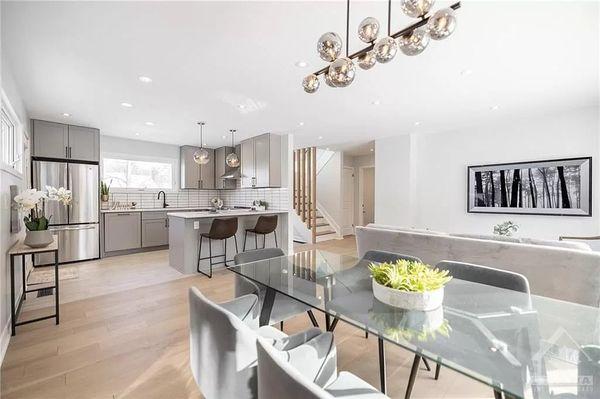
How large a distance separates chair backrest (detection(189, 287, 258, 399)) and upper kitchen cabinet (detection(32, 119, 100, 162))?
5.19 m

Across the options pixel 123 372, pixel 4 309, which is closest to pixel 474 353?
pixel 123 372

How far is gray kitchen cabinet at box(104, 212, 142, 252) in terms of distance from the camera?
5.12m

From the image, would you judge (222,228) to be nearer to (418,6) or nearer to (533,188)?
(418,6)

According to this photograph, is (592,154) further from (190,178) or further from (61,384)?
(190,178)

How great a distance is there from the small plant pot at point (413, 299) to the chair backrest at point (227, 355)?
648 mm

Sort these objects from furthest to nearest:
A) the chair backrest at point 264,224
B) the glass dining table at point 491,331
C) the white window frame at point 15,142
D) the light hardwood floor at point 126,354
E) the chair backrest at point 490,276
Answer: the chair backrest at point 264,224 → the white window frame at point 15,142 → the light hardwood floor at point 126,354 → the chair backrest at point 490,276 → the glass dining table at point 491,331

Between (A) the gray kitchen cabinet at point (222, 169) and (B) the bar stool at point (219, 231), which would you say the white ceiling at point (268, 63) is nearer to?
(B) the bar stool at point (219, 231)

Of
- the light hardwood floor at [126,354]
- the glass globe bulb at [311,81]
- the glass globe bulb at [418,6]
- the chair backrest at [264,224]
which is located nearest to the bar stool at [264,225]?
the chair backrest at [264,224]

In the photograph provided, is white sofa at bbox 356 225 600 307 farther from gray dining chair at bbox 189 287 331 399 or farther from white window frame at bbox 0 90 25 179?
white window frame at bbox 0 90 25 179

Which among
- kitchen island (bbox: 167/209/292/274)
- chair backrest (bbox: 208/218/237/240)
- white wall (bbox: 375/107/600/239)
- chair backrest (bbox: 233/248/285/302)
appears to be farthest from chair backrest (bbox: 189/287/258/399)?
white wall (bbox: 375/107/600/239)

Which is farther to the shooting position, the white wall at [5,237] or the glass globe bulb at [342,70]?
the white wall at [5,237]

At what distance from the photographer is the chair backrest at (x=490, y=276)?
159cm

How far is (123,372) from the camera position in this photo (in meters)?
1.85

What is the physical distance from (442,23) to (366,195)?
310 inches
